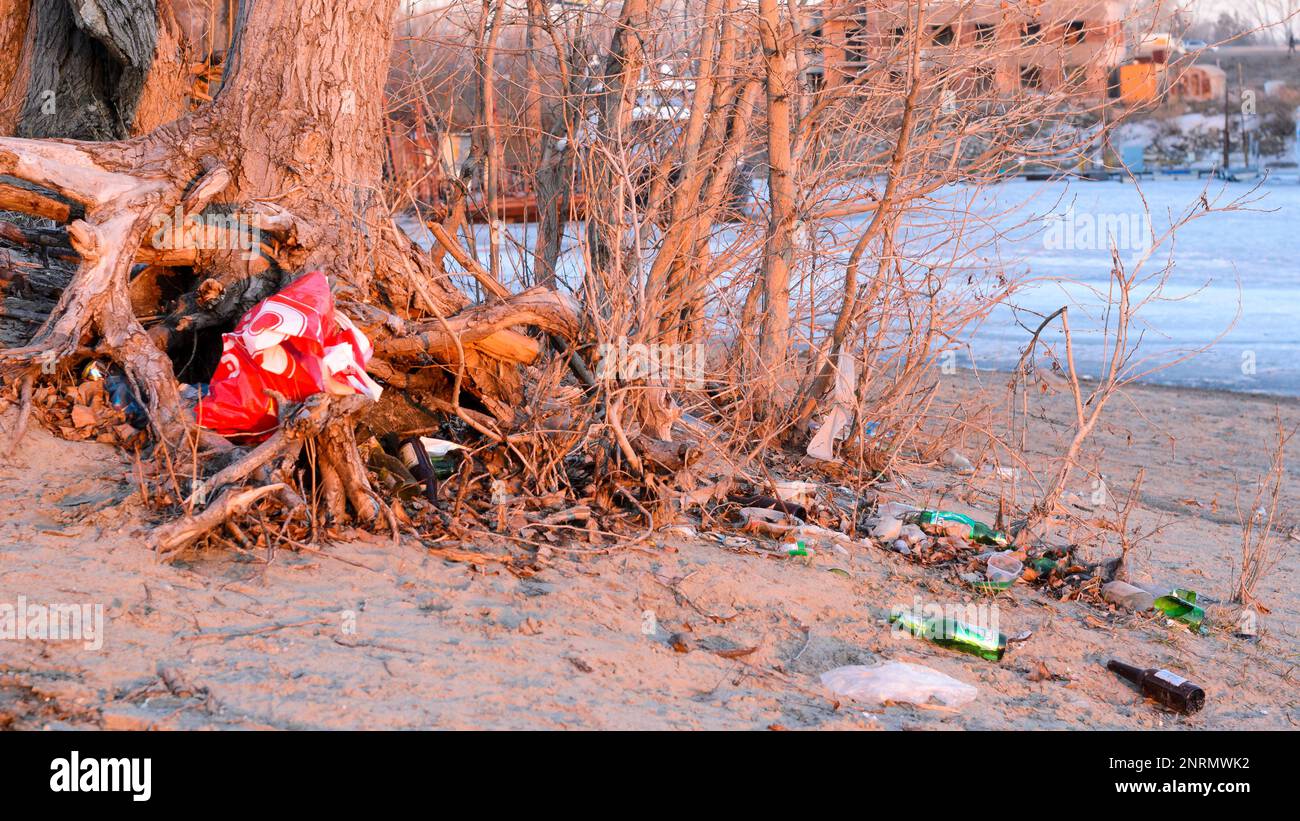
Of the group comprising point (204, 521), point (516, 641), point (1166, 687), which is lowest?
point (1166, 687)

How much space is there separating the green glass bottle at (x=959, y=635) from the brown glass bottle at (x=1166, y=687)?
441 millimetres

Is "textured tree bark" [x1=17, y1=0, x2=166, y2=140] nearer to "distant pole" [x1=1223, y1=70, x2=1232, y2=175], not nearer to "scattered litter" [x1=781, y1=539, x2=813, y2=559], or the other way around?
"scattered litter" [x1=781, y1=539, x2=813, y2=559]

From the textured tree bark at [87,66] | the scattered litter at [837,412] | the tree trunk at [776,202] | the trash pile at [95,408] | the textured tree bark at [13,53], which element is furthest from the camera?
the textured tree bark at [13,53]

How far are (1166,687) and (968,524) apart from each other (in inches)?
59.0

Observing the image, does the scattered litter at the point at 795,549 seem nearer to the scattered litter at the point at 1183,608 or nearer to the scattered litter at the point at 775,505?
the scattered litter at the point at 775,505

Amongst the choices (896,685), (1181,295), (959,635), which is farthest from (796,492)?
(1181,295)

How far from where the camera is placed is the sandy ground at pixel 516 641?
3020 mm

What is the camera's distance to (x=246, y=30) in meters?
4.87

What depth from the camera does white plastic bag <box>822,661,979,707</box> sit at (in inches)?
145

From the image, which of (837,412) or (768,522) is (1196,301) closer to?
(837,412)

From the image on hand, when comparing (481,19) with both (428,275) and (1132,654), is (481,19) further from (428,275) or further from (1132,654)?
(1132,654)

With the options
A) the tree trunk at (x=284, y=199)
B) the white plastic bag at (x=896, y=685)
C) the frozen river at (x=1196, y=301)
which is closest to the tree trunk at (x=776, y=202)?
the frozen river at (x=1196, y=301)

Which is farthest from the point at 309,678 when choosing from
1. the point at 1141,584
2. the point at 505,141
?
the point at 505,141

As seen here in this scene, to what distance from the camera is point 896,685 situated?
12.2 feet
